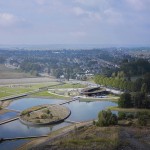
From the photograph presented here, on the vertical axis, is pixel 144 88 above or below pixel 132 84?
below

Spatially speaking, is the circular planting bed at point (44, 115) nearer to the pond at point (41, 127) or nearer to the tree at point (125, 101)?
the pond at point (41, 127)

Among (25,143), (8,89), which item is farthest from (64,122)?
(8,89)

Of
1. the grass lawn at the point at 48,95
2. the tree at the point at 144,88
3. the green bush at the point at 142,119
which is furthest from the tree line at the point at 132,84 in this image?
the green bush at the point at 142,119

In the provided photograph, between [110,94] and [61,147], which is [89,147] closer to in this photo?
[61,147]

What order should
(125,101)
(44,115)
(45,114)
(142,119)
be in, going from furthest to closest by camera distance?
(125,101)
(45,114)
(44,115)
(142,119)

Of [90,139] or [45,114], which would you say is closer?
[90,139]

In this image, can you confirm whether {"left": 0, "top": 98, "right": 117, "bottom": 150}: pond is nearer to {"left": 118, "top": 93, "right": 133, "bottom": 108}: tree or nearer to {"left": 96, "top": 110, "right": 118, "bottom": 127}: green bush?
{"left": 118, "top": 93, "right": 133, "bottom": 108}: tree

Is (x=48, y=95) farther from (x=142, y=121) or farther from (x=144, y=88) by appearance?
(x=142, y=121)

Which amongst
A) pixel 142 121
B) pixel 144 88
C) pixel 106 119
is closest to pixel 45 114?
pixel 106 119
